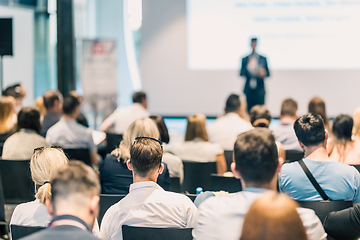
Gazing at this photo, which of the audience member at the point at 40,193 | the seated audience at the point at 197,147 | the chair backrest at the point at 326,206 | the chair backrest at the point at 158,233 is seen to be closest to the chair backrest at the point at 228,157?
the seated audience at the point at 197,147

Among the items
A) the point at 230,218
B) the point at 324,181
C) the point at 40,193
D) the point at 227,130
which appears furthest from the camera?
the point at 227,130

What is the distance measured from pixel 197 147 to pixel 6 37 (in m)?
2.91

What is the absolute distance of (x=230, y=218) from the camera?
1520mm

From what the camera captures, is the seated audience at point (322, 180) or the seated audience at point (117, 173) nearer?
the seated audience at point (322, 180)

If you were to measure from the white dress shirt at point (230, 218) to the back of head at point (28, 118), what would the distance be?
8.93 feet

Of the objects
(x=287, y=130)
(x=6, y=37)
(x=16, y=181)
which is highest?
(x=6, y=37)

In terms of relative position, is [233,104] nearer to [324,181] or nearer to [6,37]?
[324,181]

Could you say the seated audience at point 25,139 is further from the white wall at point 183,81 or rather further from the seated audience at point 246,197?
the white wall at point 183,81

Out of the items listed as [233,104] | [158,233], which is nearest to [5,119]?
[233,104]

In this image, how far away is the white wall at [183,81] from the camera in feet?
27.6

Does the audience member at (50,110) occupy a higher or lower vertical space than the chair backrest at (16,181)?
higher

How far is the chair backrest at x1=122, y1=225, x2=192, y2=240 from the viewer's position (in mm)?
1825

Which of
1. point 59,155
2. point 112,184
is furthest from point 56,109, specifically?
point 59,155

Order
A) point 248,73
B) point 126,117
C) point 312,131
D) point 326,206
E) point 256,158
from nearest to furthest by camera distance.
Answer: point 256,158, point 326,206, point 312,131, point 126,117, point 248,73
